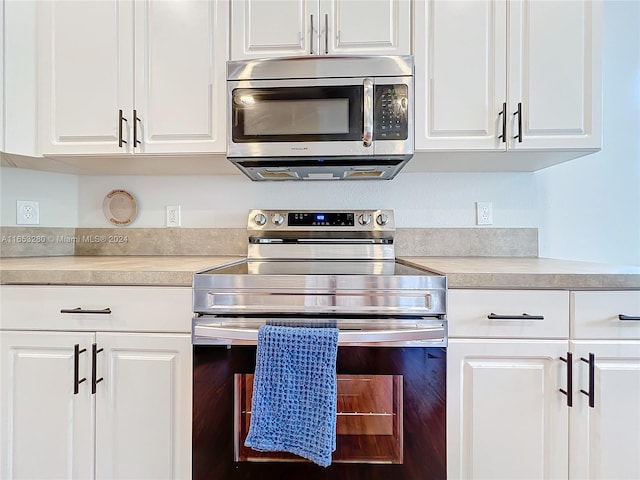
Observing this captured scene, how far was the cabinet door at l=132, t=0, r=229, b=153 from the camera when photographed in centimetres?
135

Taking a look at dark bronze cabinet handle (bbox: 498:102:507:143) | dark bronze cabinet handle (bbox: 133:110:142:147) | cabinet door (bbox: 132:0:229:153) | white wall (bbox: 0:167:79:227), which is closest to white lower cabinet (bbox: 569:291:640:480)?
dark bronze cabinet handle (bbox: 498:102:507:143)

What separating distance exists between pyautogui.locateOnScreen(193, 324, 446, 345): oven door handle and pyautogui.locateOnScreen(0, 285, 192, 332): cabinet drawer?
12 cm

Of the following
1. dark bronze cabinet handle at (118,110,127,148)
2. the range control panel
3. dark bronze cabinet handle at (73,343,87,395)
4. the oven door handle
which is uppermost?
dark bronze cabinet handle at (118,110,127,148)

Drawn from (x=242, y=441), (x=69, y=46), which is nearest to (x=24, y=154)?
(x=69, y=46)

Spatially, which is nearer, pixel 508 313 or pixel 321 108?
pixel 508 313

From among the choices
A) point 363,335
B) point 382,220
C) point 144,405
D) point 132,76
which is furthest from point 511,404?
point 132,76

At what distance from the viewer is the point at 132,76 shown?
1.37m

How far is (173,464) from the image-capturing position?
1.08m

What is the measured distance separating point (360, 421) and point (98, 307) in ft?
2.95

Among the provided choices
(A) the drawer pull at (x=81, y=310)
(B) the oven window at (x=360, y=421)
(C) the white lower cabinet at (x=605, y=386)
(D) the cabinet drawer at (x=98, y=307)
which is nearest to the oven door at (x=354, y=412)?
(B) the oven window at (x=360, y=421)

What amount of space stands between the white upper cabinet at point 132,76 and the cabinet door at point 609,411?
1.47m

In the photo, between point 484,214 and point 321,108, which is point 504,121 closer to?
point 484,214

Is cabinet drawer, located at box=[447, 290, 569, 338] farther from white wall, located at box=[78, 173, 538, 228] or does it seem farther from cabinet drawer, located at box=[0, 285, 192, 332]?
cabinet drawer, located at box=[0, 285, 192, 332]

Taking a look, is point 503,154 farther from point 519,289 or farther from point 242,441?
point 242,441
